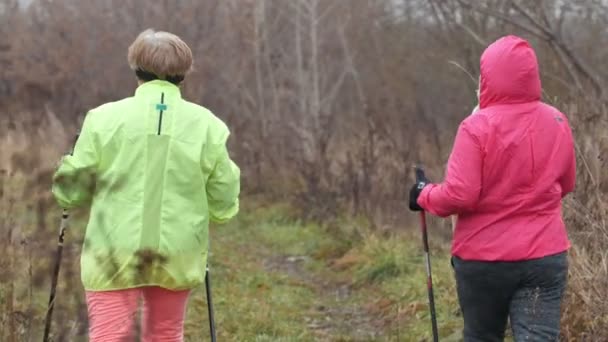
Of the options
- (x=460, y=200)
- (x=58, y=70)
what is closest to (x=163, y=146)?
(x=460, y=200)

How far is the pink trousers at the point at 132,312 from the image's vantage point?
13.9ft

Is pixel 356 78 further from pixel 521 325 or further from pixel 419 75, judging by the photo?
pixel 521 325

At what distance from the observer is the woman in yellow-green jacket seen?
419 cm

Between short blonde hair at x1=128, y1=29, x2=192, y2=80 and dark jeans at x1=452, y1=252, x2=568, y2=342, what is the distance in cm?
144

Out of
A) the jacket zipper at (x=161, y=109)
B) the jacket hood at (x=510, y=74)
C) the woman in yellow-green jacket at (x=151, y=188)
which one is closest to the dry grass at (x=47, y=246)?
the woman in yellow-green jacket at (x=151, y=188)

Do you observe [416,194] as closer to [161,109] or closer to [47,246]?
[161,109]

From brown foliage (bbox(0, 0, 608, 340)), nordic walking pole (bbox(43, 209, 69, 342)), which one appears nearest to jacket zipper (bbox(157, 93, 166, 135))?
nordic walking pole (bbox(43, 209, 69, 342))

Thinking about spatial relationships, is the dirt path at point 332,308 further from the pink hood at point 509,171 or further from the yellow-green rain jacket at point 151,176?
the yellow-green rain jacket at point 151,176

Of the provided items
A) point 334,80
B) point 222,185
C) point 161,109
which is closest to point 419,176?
point 222,185

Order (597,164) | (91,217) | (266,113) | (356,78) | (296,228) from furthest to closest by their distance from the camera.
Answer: (356,78) → (266,113) → (296,228) → (597,164) → (91,217)

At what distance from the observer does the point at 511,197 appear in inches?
173

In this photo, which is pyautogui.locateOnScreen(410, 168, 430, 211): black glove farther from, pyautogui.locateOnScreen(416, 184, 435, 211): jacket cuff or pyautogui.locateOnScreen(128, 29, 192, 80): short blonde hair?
pyautogui.locateOnScreen(128, 29, 192, 80): short blonde hair

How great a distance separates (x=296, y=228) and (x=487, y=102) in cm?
906

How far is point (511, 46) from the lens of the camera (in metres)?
4.49
